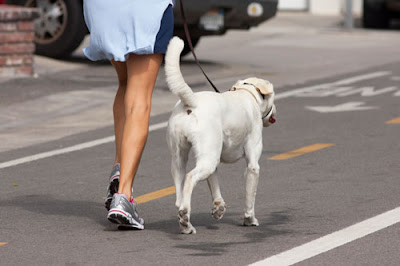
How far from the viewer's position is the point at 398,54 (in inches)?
690

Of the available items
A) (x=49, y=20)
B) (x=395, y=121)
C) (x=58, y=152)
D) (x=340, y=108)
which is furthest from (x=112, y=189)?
(x=49, y=20)

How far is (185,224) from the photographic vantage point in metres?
5.80

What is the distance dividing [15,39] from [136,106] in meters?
7.42

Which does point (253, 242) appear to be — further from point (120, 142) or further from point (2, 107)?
point (2, 107)

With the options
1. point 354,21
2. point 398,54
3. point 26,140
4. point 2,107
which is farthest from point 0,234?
point 354,21

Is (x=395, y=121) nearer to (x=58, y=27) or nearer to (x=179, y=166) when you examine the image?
(x=179, y=166)

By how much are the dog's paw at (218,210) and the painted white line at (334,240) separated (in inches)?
21.7

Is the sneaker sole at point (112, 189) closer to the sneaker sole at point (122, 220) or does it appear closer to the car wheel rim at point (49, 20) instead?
the sneaker sole at point (122, 220)

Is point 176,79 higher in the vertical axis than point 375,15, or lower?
higher

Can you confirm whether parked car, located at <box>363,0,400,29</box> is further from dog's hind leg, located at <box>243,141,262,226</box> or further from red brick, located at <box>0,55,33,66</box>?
dog's hind leg, located at <box>243,141,262,226</box>

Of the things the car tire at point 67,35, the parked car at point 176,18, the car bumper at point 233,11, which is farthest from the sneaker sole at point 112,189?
the car tire at point 67,35

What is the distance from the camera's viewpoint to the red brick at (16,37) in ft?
43.2

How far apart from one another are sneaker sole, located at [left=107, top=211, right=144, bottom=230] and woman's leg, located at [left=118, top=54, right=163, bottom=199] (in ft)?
0.83

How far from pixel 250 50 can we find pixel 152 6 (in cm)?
1239
